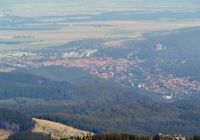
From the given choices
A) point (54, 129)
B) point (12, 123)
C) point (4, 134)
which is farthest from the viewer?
point (12, 123)

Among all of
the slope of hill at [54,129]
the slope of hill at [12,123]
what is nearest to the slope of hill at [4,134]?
the slope of hill at [12,123]

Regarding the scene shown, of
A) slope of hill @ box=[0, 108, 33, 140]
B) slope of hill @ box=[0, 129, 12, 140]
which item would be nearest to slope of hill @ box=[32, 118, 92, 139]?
slope of hill @ box=[0, 108, 33, 140]

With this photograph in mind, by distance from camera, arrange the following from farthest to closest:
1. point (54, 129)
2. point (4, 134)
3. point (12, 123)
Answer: point (12, 123) → point (54, 129) → point (4, 134)

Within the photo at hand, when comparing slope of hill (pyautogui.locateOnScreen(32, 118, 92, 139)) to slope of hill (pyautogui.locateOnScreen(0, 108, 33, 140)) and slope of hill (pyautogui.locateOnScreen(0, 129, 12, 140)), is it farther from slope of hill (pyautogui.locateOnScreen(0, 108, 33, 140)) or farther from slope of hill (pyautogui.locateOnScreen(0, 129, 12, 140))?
slope of hill (pyautogui.locateOnScreen(0, 129, 12, 140))

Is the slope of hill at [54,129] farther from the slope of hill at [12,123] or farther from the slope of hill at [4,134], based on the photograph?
the slope of hill at [4,134]

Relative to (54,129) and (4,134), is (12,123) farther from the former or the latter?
(54,129)

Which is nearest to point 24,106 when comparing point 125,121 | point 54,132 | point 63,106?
point 63,106

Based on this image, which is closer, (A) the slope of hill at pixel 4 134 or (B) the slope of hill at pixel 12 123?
(A) the slope of hill at pixel 4 134

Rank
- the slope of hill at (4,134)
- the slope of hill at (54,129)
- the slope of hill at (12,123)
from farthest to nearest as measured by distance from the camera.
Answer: the slope of hill at (12,123)
the slope of hill at (54,129)
the slope of hill at (4,134)

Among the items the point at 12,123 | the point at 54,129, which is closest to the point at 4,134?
the point at 54,129
